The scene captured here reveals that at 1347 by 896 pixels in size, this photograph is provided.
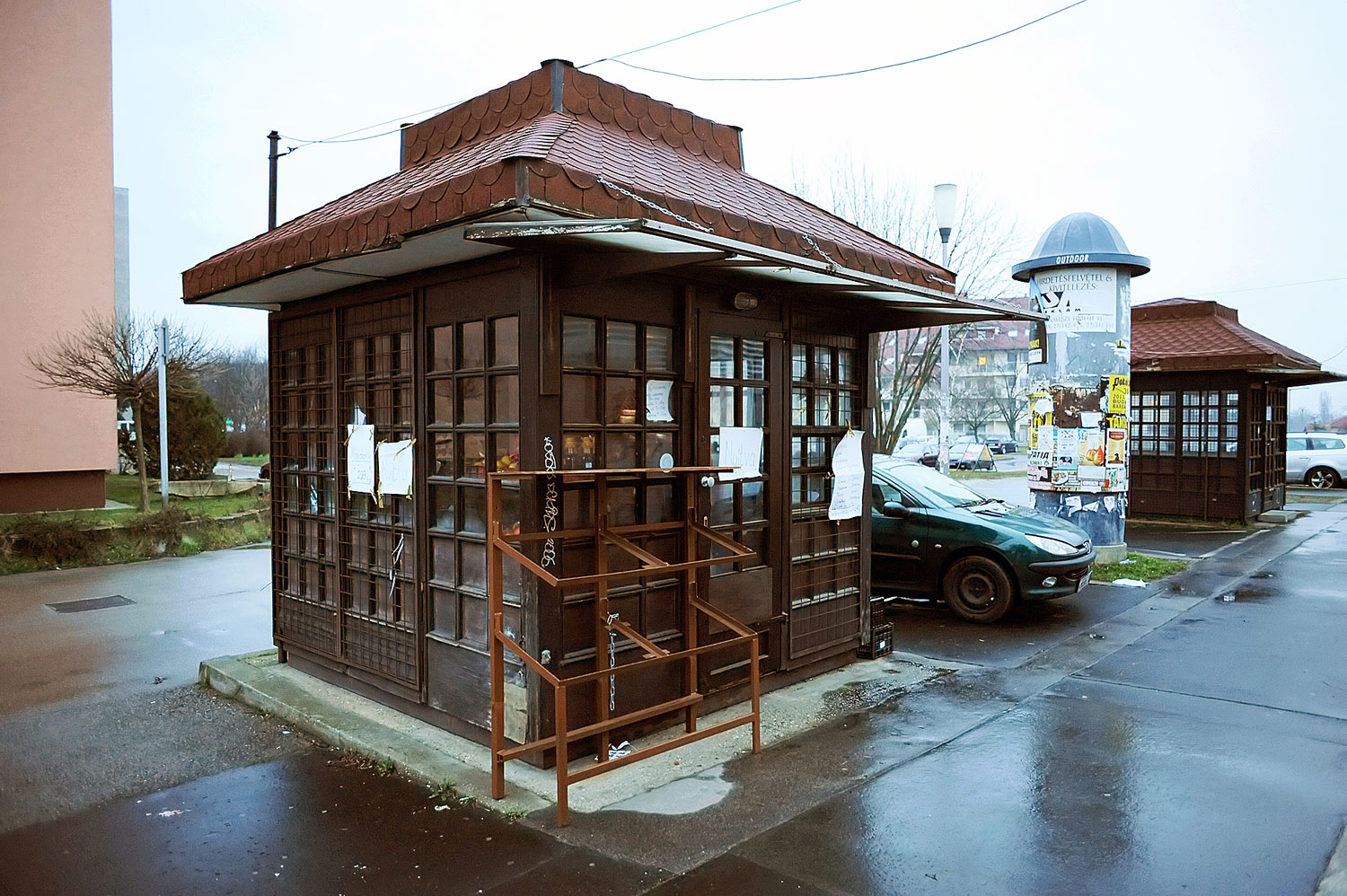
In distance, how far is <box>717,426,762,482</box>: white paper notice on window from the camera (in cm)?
589

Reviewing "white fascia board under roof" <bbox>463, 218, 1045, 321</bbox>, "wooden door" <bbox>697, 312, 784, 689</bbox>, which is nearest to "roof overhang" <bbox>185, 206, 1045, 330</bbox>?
"white fascia board under roof" <bbox>463, 218, 1045, 321</bbox>

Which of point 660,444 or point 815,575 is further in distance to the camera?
point 815,575

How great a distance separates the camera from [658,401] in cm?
556

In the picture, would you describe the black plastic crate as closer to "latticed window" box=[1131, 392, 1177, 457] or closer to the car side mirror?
the car side mirror

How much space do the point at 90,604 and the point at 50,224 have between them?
9.41 metres

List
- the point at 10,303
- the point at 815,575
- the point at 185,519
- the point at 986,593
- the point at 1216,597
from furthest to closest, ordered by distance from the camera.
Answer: the point at 10,303, the point at 185,519, the point at 1216,597, the point at 986,593, the point at 815,575

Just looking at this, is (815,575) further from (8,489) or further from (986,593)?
(8,489)

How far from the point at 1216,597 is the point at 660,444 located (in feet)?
25.1

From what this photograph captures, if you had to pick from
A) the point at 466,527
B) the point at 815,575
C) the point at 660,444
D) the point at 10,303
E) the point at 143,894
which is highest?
the point at 10,303

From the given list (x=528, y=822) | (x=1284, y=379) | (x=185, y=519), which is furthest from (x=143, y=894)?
(x=1284, y=379)

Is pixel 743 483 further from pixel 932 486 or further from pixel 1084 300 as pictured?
pixel 1084 300

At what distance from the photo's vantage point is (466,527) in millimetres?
5438

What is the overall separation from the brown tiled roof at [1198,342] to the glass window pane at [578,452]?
47.4ft

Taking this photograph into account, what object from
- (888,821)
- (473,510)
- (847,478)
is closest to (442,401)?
(473,510)
